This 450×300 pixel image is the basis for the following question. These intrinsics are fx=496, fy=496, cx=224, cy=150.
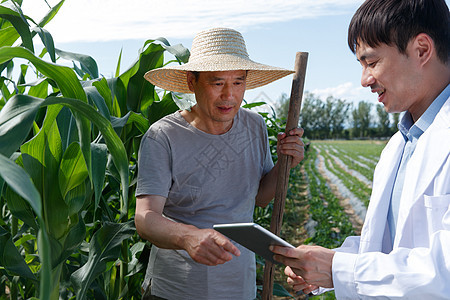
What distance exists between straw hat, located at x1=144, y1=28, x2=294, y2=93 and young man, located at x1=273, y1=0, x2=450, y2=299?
0.45 meters

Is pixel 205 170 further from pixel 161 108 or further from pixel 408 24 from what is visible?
pixel 408 24

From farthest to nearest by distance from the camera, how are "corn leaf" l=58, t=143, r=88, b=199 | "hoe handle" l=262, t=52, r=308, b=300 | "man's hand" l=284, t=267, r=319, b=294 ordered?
"hoe handle" l=262, t=52, r=308, b=300, "man's hand" l=284, t=267, r=319, b=294, "corn leaf" l=58, t=143, r=88, b=199

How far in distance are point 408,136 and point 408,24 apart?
308 mm

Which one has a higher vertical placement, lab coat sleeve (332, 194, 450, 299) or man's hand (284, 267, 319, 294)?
lab coat sleeve (332, 194, 450, 299)

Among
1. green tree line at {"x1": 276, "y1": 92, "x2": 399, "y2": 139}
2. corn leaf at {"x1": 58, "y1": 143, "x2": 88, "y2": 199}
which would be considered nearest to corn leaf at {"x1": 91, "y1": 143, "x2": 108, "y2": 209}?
corn leaf at {"x1": 58, "y1": 143, "x2": 88, "y2": 199}

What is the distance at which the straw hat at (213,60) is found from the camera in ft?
5.57

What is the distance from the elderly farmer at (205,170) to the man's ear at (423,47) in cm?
60

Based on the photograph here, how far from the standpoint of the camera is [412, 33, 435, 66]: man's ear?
1.25 metres

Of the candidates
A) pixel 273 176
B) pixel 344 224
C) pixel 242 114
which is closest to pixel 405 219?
pixel 273 176

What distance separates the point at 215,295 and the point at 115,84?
2.86 feet

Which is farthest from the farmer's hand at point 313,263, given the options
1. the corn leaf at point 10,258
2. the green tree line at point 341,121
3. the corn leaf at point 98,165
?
the green tree line at point 341,121

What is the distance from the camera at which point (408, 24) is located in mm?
1262

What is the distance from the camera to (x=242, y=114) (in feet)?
6.32

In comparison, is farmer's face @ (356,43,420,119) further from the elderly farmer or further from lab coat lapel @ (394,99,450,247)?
the elderly farmer
